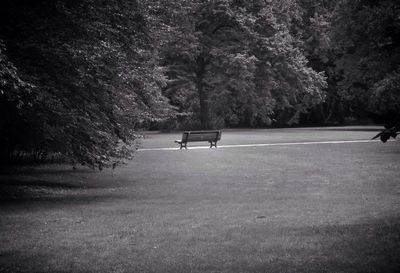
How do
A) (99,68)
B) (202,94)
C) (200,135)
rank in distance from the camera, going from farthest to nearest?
1. (202,94)
2. (200,135)
3. (99,68)

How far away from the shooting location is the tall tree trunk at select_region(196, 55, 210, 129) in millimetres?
46094

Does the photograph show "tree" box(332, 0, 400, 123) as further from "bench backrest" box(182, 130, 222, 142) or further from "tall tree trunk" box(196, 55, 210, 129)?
"tall tree trunk" box(196, 55, 210, 129)

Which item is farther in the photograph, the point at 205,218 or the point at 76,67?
the point at 76,67

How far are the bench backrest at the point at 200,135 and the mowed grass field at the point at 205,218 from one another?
7.71m

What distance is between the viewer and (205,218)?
9.99 metres

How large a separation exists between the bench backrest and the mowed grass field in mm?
7706

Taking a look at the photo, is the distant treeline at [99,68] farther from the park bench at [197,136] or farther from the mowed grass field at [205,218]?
the park bench at [197,136]

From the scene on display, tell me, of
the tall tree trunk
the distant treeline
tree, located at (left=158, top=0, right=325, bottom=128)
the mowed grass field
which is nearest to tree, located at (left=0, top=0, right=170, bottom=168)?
the distant treeline

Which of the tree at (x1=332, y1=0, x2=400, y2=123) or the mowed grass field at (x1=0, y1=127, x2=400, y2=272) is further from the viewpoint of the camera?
the tree at (x1=332, y1=0, x2=400, y2=123)

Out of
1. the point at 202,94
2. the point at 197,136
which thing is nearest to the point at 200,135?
the point at 197,136

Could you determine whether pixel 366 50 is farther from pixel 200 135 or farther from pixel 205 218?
pixel 205 218

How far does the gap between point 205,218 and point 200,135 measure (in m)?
18.6

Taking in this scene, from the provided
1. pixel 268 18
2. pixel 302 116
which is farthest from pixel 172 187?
pixel 302 116

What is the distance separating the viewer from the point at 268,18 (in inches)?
1747
